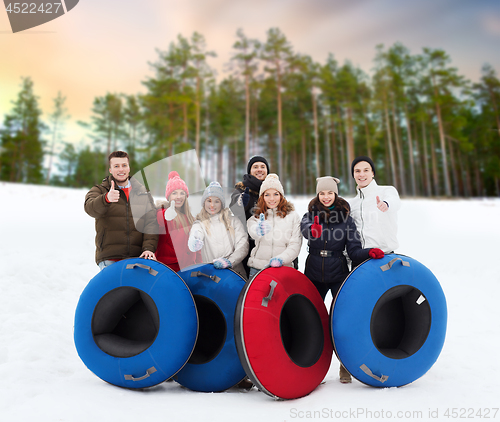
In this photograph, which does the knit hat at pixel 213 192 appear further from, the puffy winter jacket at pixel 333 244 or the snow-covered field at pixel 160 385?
the snow-covered field at pixel 160 385

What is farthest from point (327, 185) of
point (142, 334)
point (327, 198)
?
point (142, 334)

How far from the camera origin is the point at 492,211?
42.3 feet

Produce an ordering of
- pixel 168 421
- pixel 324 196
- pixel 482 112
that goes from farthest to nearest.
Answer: pixel 482 112
pixel 324 196
pixel 168 421

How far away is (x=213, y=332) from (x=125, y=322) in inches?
32.4

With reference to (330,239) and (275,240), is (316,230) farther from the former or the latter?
(275,240)

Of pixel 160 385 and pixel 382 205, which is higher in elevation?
pixel 382 205

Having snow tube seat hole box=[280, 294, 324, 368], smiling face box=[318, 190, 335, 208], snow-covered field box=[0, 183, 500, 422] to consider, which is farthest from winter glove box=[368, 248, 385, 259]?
snow-covered field box=[0, 183, 500, 422]

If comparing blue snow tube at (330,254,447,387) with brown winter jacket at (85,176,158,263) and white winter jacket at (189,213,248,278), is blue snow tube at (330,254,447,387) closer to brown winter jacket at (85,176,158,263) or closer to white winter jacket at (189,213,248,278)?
white winter jacket at (189,213,248,278)

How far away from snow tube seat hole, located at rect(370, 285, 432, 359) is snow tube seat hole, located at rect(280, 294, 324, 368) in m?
0.47

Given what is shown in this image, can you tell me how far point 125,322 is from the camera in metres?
2.91

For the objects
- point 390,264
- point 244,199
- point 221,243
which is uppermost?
point 244,199

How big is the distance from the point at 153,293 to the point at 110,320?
52cm

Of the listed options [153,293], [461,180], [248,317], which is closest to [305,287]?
[248,317]

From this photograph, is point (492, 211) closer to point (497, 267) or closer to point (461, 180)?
point (497, 267)
